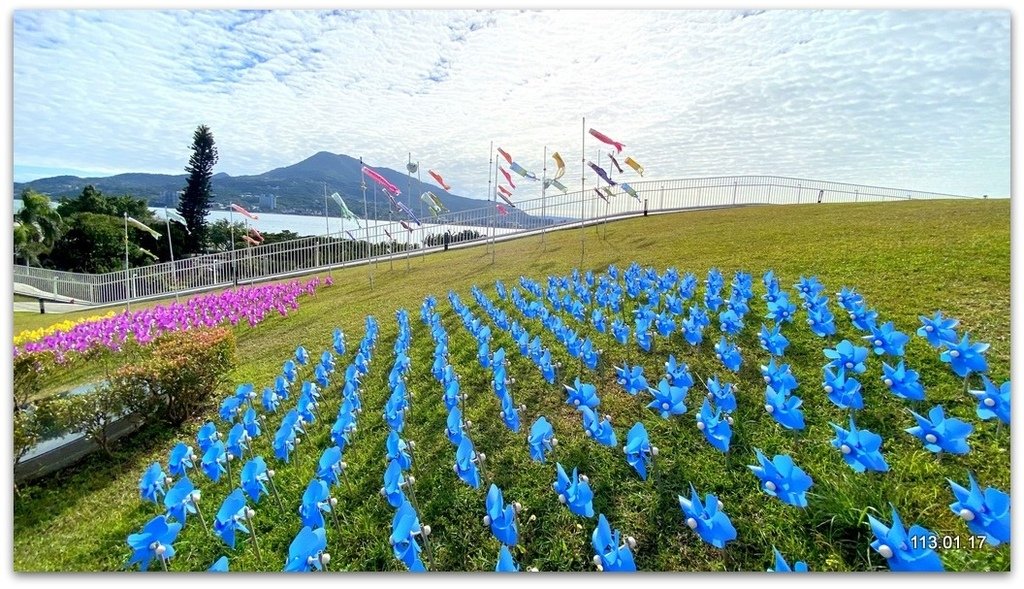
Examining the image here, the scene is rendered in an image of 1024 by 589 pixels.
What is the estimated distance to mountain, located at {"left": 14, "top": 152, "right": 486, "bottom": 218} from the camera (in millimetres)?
2924

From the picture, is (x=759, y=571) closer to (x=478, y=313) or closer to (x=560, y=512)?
(x=560, y=512)

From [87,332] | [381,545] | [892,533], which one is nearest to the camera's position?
[892,533]

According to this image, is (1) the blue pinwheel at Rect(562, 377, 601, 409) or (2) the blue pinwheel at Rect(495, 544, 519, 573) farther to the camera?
(1) the blue pinwheel at Rect(562, 377, 601, 409)

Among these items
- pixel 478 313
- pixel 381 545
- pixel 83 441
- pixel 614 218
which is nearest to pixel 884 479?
pixel 381 545

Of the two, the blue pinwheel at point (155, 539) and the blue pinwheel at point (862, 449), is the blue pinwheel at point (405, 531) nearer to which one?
the blue pinwheel at point (155, 539)

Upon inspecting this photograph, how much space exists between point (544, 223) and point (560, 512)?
6821 mm

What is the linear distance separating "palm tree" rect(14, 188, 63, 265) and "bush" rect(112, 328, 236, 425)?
3.07ft

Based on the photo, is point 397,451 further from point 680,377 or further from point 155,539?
point 680,377

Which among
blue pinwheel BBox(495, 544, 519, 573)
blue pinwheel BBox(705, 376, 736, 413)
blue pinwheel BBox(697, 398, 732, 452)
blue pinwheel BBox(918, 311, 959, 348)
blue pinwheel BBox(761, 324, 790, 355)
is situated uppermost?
blue pinwheel BBox(918, 311, 959, 348)

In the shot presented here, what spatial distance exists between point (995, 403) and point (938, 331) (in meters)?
0.40

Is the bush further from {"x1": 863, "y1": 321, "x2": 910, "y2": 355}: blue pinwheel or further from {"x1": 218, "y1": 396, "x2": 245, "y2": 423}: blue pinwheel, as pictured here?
{"x1": 863, "y1": 321, "x2": 910, "y2": 355}: blue pinwheel

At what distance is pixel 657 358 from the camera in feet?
9.30

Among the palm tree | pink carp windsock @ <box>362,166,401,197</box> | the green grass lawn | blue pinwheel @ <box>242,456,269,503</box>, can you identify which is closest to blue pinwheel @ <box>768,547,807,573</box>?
the green grass lawn

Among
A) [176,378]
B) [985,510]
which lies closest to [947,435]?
[985,510]
